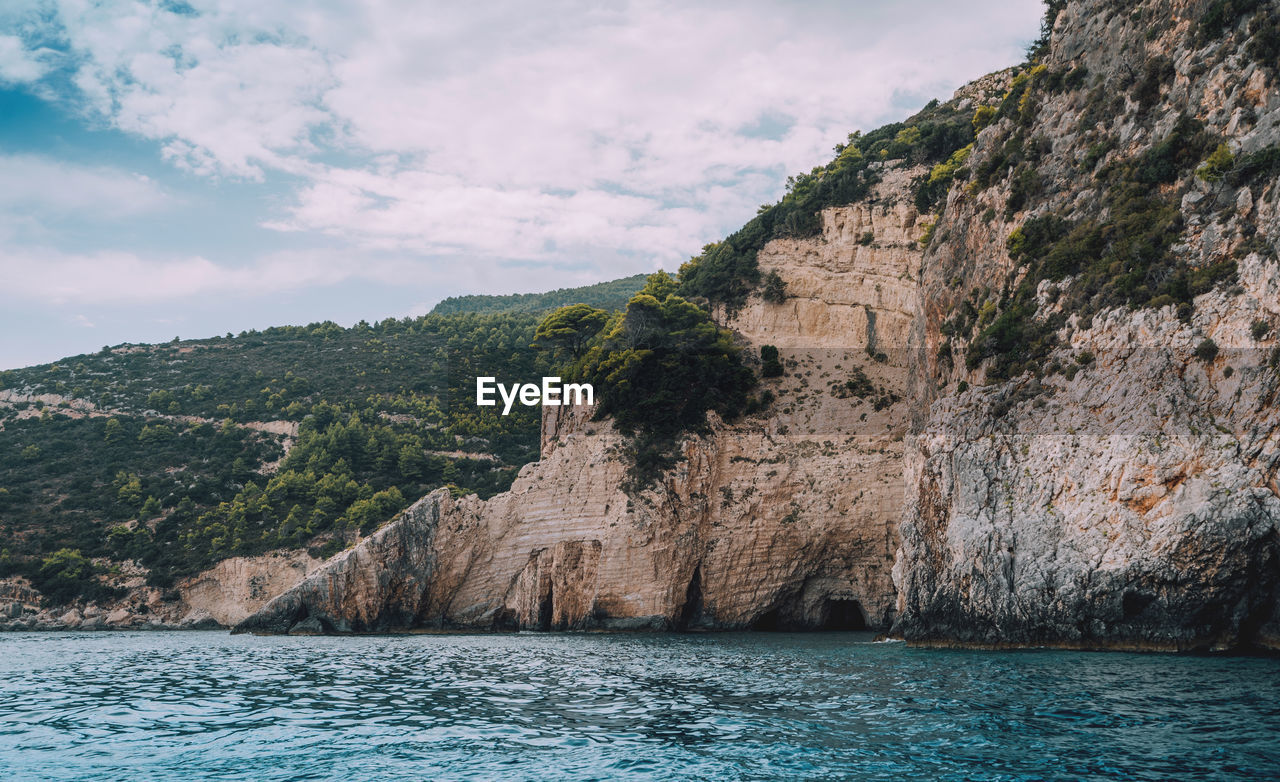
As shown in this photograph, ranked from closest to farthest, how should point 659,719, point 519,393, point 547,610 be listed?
point 659,719, point 547,610, point 519,393

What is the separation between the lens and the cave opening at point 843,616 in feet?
142

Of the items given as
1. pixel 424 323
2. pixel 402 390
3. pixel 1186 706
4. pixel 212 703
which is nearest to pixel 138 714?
pixel 212 703

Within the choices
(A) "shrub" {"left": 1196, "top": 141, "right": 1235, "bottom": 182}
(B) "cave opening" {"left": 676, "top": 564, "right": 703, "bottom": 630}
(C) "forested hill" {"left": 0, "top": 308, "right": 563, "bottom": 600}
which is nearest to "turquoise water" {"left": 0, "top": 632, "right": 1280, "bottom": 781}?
(A) "shrub" {"left": 1196, "top": 141, "right": 1235, "bottom": 182}

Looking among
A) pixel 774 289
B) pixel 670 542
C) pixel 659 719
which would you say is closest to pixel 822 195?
pixel 774 289

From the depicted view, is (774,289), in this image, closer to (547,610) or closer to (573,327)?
(573,327)

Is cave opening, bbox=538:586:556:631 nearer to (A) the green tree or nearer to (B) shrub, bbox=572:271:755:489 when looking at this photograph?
(B) shrub, bbox=572:271:755:489

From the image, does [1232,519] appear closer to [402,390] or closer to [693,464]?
[693,464]

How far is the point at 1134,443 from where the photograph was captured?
23.0 meters

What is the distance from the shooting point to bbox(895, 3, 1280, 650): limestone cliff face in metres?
20.8

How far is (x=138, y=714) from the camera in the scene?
51.6ft

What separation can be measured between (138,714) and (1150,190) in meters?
30.9

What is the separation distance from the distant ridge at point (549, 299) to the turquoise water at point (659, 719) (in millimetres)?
85706

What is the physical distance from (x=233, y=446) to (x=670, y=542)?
38.3 m

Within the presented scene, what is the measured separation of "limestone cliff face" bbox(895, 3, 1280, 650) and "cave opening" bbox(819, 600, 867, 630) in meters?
12.0
